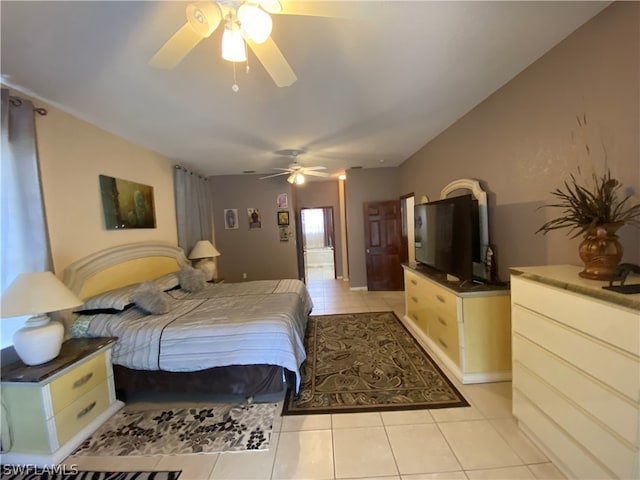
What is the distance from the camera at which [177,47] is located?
1.43 m

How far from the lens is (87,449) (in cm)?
198

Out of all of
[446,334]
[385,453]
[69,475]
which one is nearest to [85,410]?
[69,475]

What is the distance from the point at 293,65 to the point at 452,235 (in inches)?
86.1

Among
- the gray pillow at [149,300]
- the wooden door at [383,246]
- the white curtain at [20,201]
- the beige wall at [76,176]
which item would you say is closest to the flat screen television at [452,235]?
the wooden door at [383,246]

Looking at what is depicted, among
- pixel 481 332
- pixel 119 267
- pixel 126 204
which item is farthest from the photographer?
pixel 126 204

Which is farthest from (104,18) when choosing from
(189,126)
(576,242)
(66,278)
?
(576,242)

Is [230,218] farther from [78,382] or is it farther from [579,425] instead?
[579,425]

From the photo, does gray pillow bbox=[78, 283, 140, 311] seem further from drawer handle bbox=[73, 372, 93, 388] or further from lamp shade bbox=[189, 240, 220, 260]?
lamp shade bbox=[189, 240, 220, 260]

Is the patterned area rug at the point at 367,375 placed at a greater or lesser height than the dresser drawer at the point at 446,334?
lesser

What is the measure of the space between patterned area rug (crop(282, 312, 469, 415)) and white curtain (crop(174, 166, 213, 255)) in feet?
8.64

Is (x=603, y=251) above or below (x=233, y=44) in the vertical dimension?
below

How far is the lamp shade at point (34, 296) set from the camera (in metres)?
1.83

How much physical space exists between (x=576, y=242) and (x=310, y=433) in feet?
7.50

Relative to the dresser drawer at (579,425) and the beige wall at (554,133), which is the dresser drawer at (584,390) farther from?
the beige wall at (554,133)
